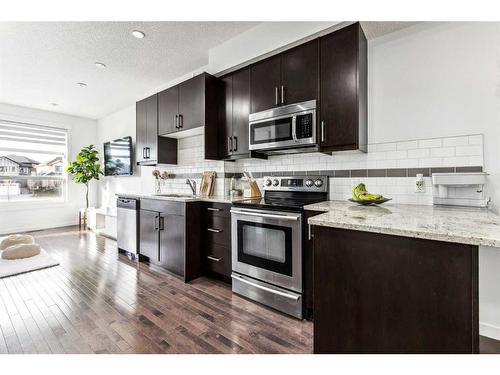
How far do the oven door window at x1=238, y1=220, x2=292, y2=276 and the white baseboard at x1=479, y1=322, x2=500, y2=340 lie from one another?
1414mm

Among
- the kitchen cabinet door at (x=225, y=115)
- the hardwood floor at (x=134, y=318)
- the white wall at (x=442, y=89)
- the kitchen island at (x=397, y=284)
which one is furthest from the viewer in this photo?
the kitchen cabinet door at (x=225, y=115)

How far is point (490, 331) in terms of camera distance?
5.60ft

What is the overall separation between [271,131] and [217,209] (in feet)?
3.26

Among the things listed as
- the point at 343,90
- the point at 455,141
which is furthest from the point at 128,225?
the point at 455,141

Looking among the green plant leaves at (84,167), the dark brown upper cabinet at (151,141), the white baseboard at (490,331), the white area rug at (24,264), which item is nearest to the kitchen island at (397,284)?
the white baseboard at (490,331)

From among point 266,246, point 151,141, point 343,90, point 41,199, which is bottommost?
point 266,246

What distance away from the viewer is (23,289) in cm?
245

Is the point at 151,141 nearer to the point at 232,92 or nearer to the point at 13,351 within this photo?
the point at 232,92

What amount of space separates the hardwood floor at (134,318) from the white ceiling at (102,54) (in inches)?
103

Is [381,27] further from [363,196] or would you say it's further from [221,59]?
[221,59]

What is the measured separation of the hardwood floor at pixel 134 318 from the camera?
1.61 m

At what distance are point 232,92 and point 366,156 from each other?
5.25 ft

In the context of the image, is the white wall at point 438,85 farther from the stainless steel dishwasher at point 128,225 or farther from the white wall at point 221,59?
the stainless steel dishwasher at point 128,225

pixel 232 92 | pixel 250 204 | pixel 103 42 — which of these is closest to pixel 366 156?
pixel 250 204
